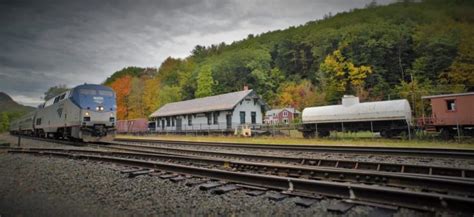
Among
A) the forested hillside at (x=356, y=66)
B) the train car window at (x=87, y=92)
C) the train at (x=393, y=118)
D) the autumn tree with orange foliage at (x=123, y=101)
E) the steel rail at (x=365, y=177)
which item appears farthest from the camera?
the autumn tree with orange foliage at (x=123, y=101)

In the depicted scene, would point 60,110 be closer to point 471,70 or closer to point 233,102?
point 233,102

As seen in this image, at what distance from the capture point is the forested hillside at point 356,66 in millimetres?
47625

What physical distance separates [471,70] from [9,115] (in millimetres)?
116996

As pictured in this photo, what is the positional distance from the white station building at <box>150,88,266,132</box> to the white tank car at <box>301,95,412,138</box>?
7.64m

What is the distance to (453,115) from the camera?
20766 mm

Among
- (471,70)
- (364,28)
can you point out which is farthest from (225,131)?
(364,28)

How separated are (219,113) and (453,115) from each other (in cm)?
2431

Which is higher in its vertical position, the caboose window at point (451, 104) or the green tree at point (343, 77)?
the green tree at point (343, 77)

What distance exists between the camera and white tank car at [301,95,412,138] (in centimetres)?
2325

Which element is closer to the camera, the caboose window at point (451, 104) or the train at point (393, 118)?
the train at point (393, 118)

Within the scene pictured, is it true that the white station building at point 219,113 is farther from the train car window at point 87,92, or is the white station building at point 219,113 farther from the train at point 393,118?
the train car window at point 87,92

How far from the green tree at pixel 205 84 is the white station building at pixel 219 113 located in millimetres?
13975

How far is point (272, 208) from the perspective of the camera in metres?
4.91

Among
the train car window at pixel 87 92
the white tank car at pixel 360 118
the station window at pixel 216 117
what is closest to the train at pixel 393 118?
the white tank car at pixel 360 118
